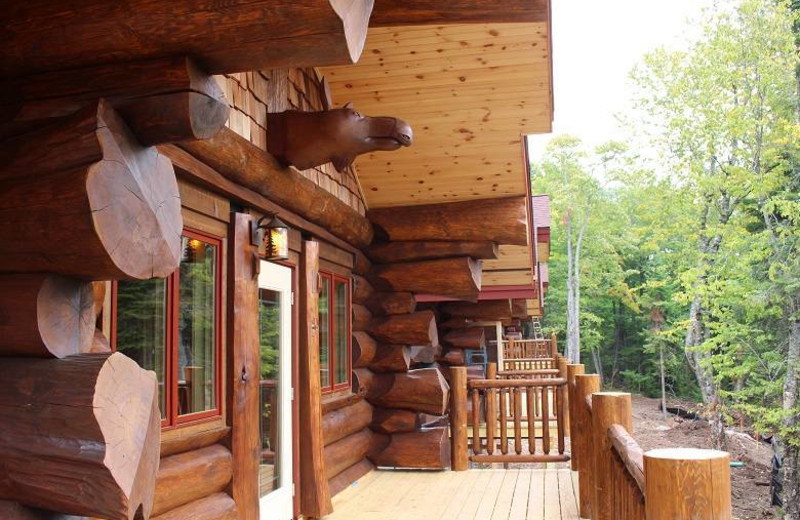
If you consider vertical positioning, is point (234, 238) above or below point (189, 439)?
above

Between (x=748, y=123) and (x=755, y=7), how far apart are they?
319 centimetres

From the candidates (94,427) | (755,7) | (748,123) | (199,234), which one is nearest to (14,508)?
(94,427)

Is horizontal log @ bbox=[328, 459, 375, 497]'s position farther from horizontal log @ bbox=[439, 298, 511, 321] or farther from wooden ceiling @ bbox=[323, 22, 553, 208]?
horizontal log @ bbox=[439, 298, 511, 321]

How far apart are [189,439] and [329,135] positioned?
7.09 feet

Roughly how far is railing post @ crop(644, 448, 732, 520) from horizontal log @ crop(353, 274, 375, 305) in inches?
242

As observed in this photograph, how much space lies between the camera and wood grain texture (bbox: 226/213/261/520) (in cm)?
464

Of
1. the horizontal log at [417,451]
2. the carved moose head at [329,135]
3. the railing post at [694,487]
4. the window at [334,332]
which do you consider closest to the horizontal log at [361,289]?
the window at [334,332]

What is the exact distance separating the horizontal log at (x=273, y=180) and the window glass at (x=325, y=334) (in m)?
0.54

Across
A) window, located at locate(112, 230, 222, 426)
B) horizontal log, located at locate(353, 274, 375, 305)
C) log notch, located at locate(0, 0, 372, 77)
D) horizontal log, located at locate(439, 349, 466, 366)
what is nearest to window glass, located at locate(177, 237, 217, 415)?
window, located at locate(112, 230, 222, 426)

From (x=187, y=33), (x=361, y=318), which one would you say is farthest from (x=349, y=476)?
(x=187, y=33)

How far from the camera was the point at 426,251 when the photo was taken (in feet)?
26.2

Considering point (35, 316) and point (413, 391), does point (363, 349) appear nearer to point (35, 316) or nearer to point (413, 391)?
point (413, 391)

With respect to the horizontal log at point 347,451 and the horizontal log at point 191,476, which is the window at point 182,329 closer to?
the horizontal log at point 191,476

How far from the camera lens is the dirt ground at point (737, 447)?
1508 centimetres
